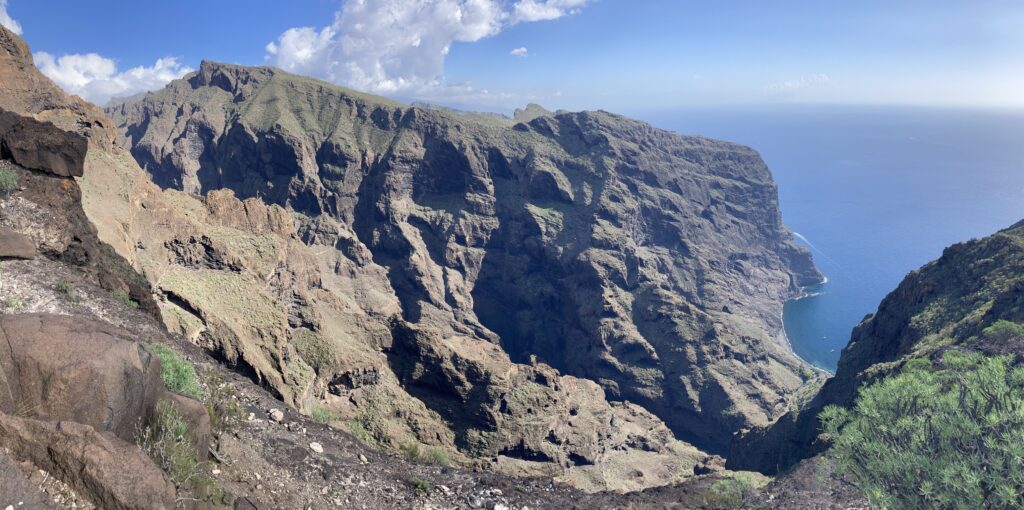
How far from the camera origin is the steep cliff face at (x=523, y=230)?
103 m

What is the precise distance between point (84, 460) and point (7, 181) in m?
19.1

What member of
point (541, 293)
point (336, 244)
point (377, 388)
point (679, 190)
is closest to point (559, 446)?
point (377, 388)

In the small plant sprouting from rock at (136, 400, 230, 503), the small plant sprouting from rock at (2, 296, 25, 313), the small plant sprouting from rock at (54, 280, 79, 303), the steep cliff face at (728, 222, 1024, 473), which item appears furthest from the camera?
the steep cliff face at (728, 222, 1024, 473)

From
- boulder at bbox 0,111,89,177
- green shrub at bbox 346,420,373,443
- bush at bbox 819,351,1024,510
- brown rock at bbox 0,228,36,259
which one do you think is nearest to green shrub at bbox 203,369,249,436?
brown rock at bbox 0,228,36,259

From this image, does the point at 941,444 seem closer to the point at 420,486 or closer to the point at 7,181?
the point at 420,486

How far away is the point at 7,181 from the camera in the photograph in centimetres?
1953

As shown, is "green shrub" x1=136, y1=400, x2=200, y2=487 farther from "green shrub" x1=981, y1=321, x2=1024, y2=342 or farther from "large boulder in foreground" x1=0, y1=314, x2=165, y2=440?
"green shrub" x1=981, y1=321, x2=1024, y2=342

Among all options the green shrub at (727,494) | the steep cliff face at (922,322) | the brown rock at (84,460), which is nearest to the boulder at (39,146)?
the brown rock at (84,460)

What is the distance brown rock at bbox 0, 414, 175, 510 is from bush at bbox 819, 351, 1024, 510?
15.7 m

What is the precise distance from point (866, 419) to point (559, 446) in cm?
4746

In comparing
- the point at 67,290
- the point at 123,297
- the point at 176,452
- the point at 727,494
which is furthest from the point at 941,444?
the point at 123,297

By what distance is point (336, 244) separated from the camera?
123m

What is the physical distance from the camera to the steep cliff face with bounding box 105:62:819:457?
10256 cm

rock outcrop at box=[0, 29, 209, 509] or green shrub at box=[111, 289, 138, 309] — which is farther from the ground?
rock outcrop at box=[0, 29, 209, 509]
